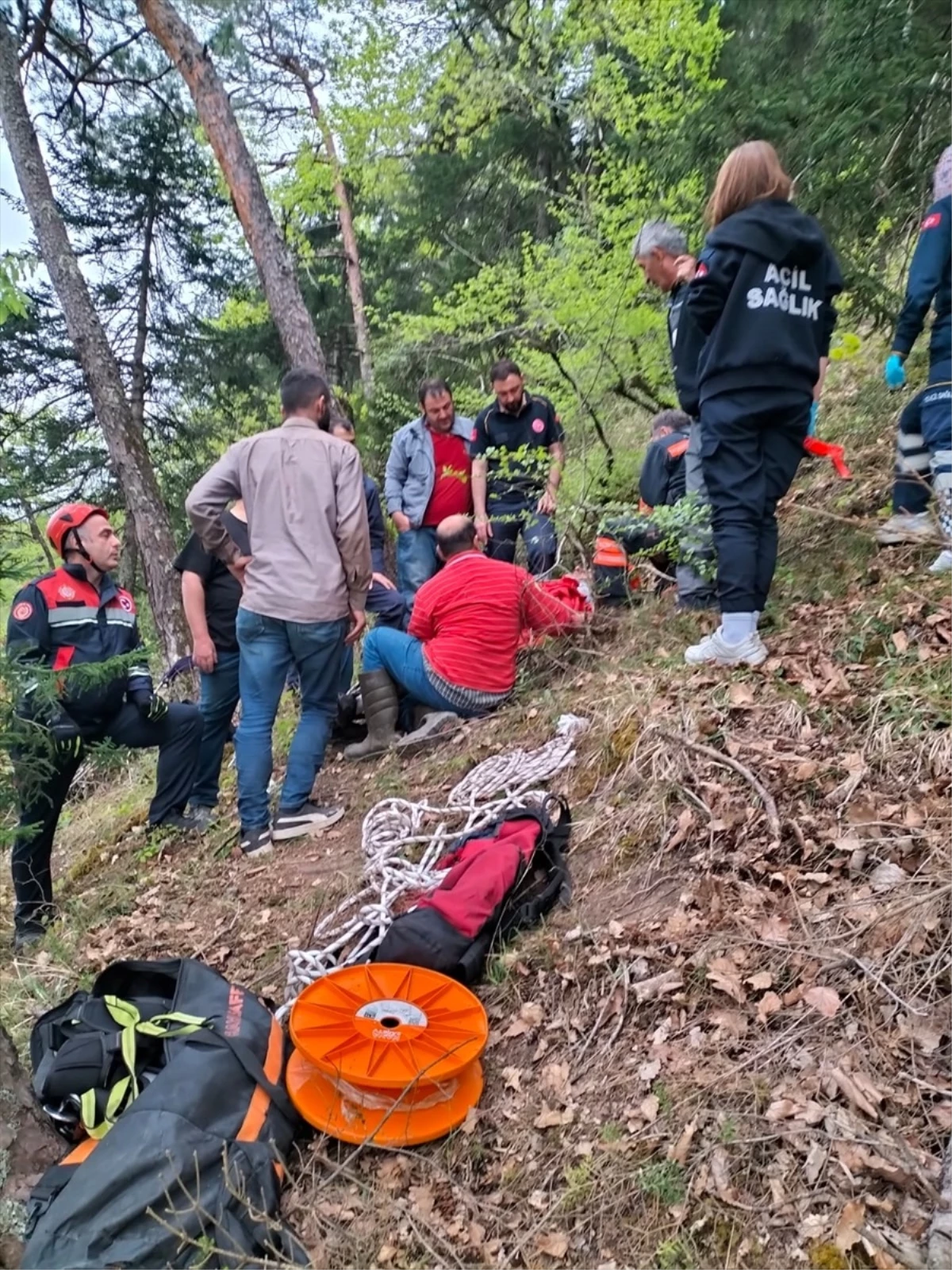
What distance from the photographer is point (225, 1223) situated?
6.98 feet

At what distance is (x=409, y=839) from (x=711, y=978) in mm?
1663

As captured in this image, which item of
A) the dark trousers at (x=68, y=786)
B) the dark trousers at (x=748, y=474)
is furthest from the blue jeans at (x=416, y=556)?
the dark trousers at (x=748, y=474)

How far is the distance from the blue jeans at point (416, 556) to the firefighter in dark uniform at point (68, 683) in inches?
99.6

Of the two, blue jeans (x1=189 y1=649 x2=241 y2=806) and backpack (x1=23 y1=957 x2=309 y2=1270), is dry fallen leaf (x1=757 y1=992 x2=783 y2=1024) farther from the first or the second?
blue jeans (x1=189 y1=649 x2=241 y2=806)

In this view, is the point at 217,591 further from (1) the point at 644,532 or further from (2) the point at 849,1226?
(2) the point at 849,1226

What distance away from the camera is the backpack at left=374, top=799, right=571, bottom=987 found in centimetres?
298

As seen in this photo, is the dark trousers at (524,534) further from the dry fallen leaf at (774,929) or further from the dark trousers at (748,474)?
the dry fallen leaf at (774,929)

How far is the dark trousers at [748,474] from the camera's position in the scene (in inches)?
147

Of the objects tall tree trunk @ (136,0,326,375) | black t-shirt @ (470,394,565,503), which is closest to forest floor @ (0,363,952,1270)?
black t-shirt @ (470,394,565,503)

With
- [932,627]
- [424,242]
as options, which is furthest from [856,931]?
[424,242]

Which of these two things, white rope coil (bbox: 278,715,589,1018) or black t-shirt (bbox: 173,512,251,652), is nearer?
white rope coil (bbox: 278,715,589,1018)

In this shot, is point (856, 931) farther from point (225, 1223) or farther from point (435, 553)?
point (435, 553)

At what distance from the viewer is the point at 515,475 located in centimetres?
618

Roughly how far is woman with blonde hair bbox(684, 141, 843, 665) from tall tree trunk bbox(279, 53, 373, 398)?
942 centimetres
